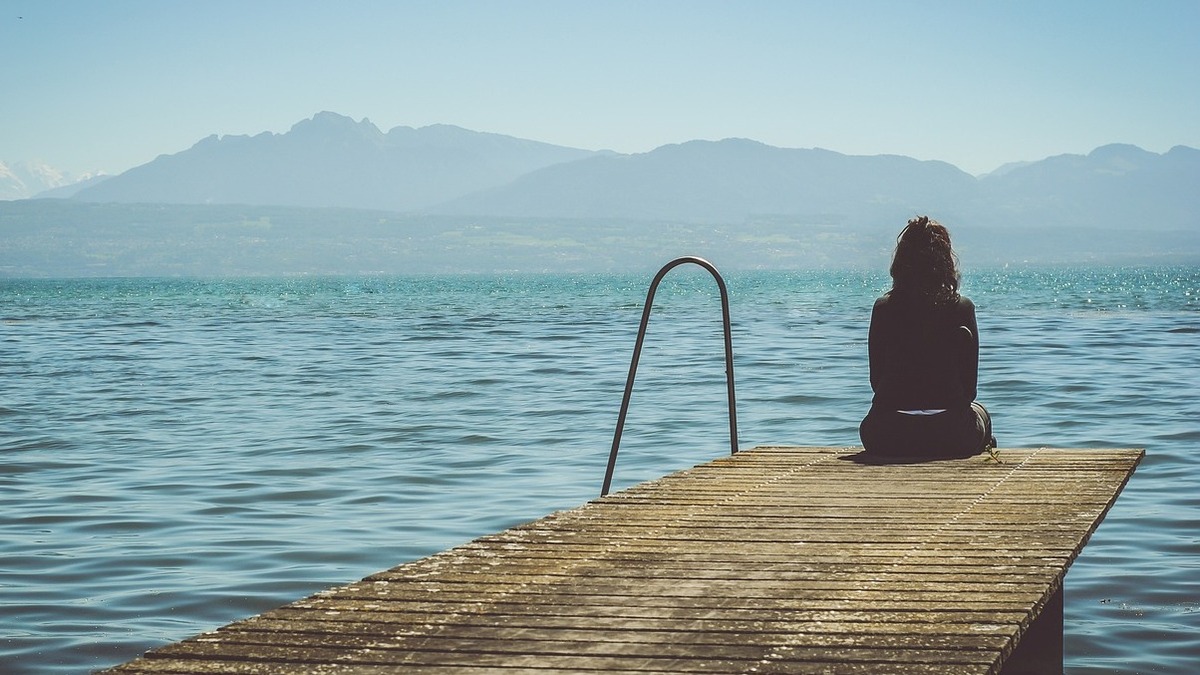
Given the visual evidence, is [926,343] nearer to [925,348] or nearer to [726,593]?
[925,348]

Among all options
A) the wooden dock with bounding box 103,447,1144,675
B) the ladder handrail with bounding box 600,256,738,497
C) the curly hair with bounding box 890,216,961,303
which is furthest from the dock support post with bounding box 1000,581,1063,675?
the ladder handrail with bounding box 600,256,738,497

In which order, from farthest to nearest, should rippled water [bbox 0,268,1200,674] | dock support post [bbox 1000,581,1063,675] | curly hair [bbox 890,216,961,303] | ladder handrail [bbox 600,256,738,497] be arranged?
1. ladder handrail [bbox 600,256,738,497]
2. rippled water [bbox 0,268,1200,674]
3. curly hair [bbox 890,216,961,303]
4. dock support post [bbox 1000,581,1063,675]

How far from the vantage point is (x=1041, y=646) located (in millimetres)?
7215

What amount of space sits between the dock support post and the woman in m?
1.58

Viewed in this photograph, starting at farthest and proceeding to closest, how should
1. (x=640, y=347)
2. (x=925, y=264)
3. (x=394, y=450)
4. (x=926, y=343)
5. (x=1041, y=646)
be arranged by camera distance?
(x=394, y=450) < (x=640, y=347) < (x=926, y=343) < (x=925, y=264) < (x=1041, y=646)

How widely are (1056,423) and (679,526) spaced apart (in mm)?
12242

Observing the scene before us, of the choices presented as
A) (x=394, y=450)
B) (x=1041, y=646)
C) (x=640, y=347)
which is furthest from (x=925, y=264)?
(x=394, y=450)

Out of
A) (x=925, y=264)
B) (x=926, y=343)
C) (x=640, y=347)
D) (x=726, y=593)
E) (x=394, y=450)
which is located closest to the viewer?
(x=726, y=593)

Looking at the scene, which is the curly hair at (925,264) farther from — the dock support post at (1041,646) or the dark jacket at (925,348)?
the dock support post at (1041,646)

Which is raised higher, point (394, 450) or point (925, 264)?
point (925, 264)

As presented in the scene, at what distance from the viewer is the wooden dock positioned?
4.36 metres

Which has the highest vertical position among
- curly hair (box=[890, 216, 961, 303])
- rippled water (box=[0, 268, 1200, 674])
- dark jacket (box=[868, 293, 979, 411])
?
curly hair (box=[890, 216, 961, 303])

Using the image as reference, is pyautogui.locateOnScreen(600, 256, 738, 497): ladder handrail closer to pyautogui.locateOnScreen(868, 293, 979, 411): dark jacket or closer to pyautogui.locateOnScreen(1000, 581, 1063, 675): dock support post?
pyautogui.locateOnScreen(868, 293, 979, 411): dark jacket

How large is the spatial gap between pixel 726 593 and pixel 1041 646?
2728 mm
